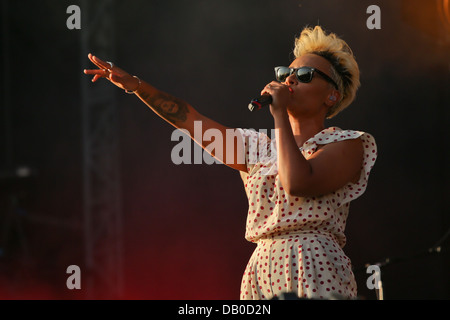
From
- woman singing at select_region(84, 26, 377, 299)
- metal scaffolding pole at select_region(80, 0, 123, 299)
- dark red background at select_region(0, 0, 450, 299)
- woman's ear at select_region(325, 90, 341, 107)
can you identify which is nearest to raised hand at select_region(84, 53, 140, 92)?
woman singing at select_region(84, 26, 377, 299)

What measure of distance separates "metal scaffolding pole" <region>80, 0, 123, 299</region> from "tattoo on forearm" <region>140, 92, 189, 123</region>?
3320 mm

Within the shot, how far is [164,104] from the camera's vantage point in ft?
8.83

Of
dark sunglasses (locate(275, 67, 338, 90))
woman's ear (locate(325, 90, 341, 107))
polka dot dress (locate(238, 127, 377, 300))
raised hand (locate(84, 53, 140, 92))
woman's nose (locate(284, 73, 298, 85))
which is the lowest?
polka dot dress (locate(238, 127, 377, 300))

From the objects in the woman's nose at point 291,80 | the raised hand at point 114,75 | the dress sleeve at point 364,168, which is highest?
the raised hand at point 114,75

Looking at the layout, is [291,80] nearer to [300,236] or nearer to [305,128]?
[305,128]

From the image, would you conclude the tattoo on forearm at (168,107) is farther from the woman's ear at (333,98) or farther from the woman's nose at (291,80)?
the woman's ear at (333,98)

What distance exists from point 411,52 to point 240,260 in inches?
93.7

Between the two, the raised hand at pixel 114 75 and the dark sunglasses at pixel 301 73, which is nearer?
the dark sunglasses at pixel 301 73

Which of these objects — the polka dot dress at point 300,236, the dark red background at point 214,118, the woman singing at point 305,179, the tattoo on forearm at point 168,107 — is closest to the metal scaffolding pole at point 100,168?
the dark red background at point 214,118

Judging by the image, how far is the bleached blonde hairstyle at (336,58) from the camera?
8.27ft

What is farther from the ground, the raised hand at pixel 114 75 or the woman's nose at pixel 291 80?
the raised hand at pixel 114 75

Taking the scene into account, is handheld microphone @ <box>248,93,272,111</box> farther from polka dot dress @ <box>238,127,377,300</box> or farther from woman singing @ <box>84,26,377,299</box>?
polka dot dress @ <box>238,127,377,300</box>

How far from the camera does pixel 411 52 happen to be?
4965 mm

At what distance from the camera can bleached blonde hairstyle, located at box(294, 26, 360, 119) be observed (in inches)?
99.3
